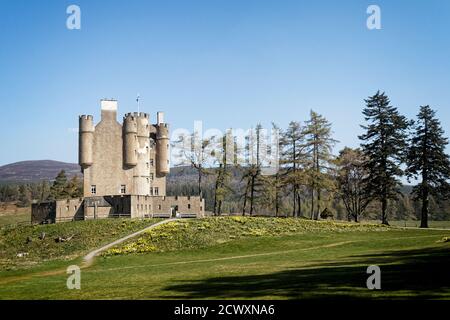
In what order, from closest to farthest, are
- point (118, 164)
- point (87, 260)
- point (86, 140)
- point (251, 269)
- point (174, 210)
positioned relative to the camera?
point (251, 269), point (87, 260), point (86, 140), point (174, 210), point (118, 164)

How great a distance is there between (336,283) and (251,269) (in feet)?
27.1

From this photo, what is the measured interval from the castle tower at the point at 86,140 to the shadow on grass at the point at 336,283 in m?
43.6

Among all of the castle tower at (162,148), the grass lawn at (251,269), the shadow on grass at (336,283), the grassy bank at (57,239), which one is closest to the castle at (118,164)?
the castle tower at (162,148)

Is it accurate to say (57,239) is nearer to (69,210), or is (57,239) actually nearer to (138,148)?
(69,210)

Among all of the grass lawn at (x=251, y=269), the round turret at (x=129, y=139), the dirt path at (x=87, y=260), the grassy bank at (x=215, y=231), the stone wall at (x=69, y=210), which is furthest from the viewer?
the round turret at (x=129, y=139)

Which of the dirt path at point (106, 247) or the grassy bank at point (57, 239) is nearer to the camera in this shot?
the dirt path at point (106, 247)

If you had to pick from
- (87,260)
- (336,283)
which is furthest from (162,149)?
(336,283)

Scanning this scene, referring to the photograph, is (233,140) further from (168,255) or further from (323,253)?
(323,253)

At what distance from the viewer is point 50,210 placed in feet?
193

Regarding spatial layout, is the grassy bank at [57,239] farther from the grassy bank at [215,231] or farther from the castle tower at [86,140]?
the castle tower at [86,140]

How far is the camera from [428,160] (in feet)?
199

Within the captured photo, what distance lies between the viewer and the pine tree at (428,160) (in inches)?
2339

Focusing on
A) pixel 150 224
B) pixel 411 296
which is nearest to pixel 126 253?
pixel 150 224
